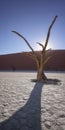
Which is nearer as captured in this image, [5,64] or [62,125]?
[62,125]

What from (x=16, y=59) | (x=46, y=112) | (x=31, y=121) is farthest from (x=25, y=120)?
(x=16, y=59)

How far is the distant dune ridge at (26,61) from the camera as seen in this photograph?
43.0 meters

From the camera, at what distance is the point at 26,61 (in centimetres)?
4628

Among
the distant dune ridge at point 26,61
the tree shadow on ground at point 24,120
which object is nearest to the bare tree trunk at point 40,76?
the tree shadow on ground at point 24,120

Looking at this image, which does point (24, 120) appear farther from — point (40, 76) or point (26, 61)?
point (26, 61)

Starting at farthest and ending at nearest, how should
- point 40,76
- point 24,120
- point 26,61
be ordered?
1. point 26,61
2. point 40,76
3. point 24,120

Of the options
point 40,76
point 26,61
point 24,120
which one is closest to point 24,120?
point 24,120

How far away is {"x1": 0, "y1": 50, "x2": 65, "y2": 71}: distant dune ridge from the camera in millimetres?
43044

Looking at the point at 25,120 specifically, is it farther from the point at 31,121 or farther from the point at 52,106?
the point at 52,106

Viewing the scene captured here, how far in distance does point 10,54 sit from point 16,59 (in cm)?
355

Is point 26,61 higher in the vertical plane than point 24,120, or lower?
lower

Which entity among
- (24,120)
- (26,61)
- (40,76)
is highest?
(24,120)

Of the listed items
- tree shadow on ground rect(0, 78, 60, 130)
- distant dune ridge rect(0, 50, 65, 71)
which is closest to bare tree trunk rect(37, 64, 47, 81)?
tree shadow on ground rect(0, 78, 60, 130)

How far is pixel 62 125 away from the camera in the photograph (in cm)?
312
